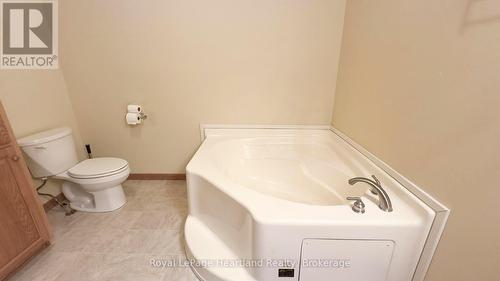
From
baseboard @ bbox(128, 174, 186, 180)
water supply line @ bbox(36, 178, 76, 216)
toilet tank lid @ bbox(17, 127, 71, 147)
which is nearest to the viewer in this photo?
toilet tank lid @ bbox(17, 127, 71, 147)

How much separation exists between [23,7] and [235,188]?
2214mm

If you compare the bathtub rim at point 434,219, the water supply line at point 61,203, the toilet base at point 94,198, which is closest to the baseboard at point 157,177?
the toilet base at point 94,198

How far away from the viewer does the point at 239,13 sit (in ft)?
5.86

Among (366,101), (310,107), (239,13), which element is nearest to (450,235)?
(366,101)

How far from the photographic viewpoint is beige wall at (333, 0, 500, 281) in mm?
728

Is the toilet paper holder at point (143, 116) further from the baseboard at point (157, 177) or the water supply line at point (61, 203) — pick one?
the water supply line at point (61, 203)

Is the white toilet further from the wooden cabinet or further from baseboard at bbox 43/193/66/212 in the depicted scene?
the wooden cabinet

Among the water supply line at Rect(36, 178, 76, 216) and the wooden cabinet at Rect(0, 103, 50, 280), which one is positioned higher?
the wooden cabinet at Rect(0, 103, 50, 280)

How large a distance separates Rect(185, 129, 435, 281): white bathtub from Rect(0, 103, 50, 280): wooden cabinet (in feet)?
3.05

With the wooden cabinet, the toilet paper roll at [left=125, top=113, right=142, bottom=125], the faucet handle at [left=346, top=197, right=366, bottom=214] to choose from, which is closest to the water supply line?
the wooden cabinet

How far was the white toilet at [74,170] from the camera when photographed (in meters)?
1.58

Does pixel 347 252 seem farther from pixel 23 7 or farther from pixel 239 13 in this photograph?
pixel 23 7

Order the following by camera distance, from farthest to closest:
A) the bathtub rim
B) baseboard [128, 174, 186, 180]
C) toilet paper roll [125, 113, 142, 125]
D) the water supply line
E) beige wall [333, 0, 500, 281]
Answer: baseboard [128, 174, 186, 180] → toilet paper roll [125, 113, 142, 125] → the water supply line → the bathtub rim → beige wall [333, 0, 500, 281]

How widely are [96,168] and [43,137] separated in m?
0.41
